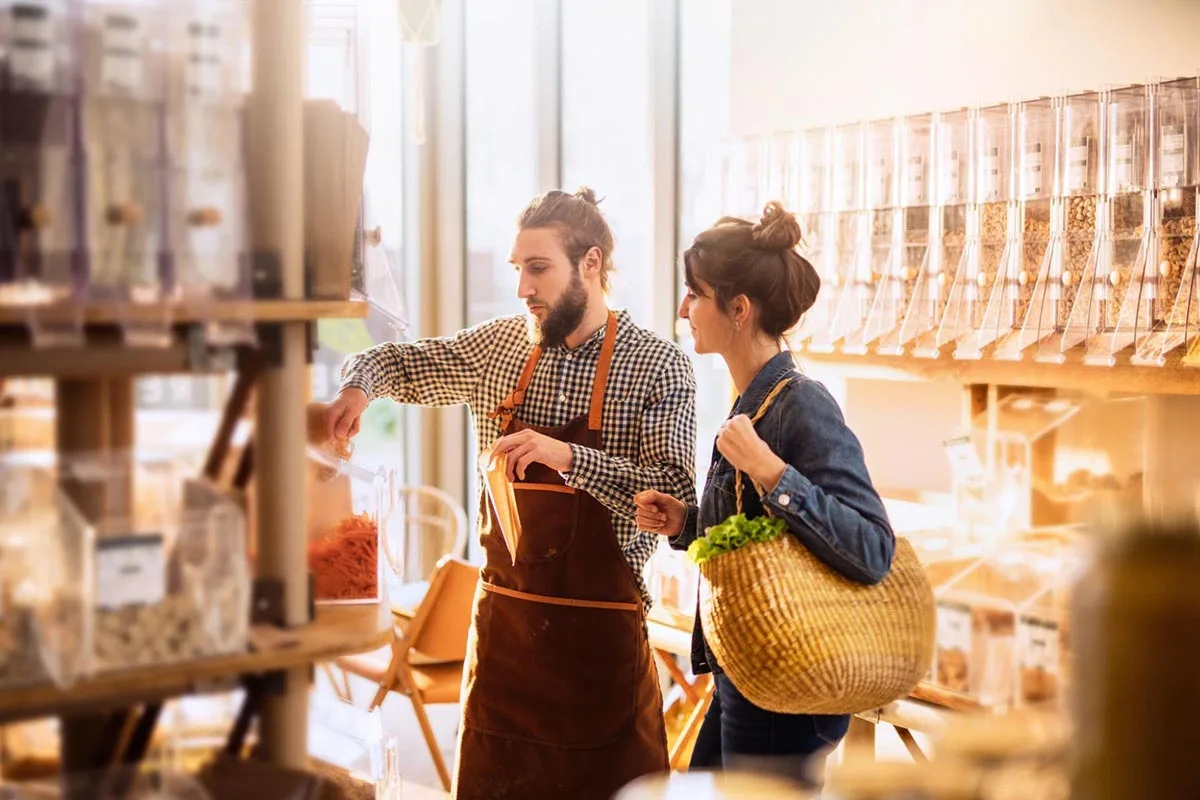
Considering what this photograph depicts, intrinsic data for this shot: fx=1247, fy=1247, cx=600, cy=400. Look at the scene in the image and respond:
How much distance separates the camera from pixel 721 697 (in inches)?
89.0

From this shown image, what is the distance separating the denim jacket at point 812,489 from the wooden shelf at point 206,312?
2.66ft

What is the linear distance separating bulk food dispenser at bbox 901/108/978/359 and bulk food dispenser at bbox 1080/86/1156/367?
1.08 feet

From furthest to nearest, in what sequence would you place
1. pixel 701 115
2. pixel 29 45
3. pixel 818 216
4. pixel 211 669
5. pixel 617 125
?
pixel 617 125
pixel 701 115
pixel 818 216
pixel 211 669
pixel 29 45

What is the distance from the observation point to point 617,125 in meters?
5.17

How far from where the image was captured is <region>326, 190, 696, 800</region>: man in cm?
269

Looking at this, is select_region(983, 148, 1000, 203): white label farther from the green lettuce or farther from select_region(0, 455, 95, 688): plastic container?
select_region(0, 455, 95, 688): plastic container

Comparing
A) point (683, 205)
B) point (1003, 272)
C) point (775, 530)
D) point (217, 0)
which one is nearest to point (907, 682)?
point (775, 530)

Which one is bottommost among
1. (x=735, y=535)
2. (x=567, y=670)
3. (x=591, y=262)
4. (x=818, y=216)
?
(x=567, y=670)

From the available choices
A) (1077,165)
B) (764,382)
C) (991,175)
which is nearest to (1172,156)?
(1077,165)

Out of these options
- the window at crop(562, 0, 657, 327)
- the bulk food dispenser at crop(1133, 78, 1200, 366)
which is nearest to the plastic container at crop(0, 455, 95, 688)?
the bulk food dispenser at crop(1133, 78, 1200, 366)

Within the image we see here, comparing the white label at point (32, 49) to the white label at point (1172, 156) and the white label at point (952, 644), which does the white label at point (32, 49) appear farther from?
the white label at point (1172, 156)

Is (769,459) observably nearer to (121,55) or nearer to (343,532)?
(343,532)

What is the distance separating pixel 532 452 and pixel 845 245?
109cm

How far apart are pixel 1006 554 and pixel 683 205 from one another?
3.53 meters
